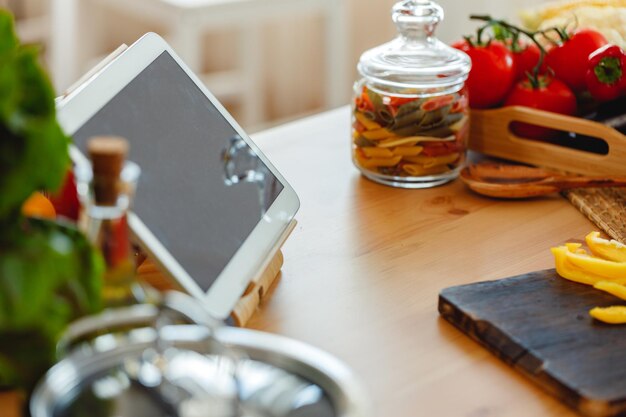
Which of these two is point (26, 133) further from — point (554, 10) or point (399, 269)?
point (554, 10)

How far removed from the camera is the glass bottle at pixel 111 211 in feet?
2.10

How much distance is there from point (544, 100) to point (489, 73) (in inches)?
3.6

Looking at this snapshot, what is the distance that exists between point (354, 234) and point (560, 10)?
2.09ft

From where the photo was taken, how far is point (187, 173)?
963mm

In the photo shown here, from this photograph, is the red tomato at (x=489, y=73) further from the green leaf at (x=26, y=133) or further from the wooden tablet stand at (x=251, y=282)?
the green leaf at (x=26, y=133)

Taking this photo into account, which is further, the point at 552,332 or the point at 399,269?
the point at 399,269

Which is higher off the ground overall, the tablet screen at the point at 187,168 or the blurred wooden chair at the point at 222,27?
the tablet screen at the point at 187,168

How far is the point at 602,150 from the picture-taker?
1450mm

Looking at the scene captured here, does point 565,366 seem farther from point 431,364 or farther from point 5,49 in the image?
point 5,49

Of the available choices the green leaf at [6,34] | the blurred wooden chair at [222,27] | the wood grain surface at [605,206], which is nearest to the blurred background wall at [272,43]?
the blurred wooden chair at [222,27]

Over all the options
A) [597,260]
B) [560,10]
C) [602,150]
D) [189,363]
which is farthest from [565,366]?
[560,10]

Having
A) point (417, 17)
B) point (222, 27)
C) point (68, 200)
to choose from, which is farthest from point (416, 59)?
point (222, 27)

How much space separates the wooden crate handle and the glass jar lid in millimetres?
142

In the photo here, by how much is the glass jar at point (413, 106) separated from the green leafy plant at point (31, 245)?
683 mm
